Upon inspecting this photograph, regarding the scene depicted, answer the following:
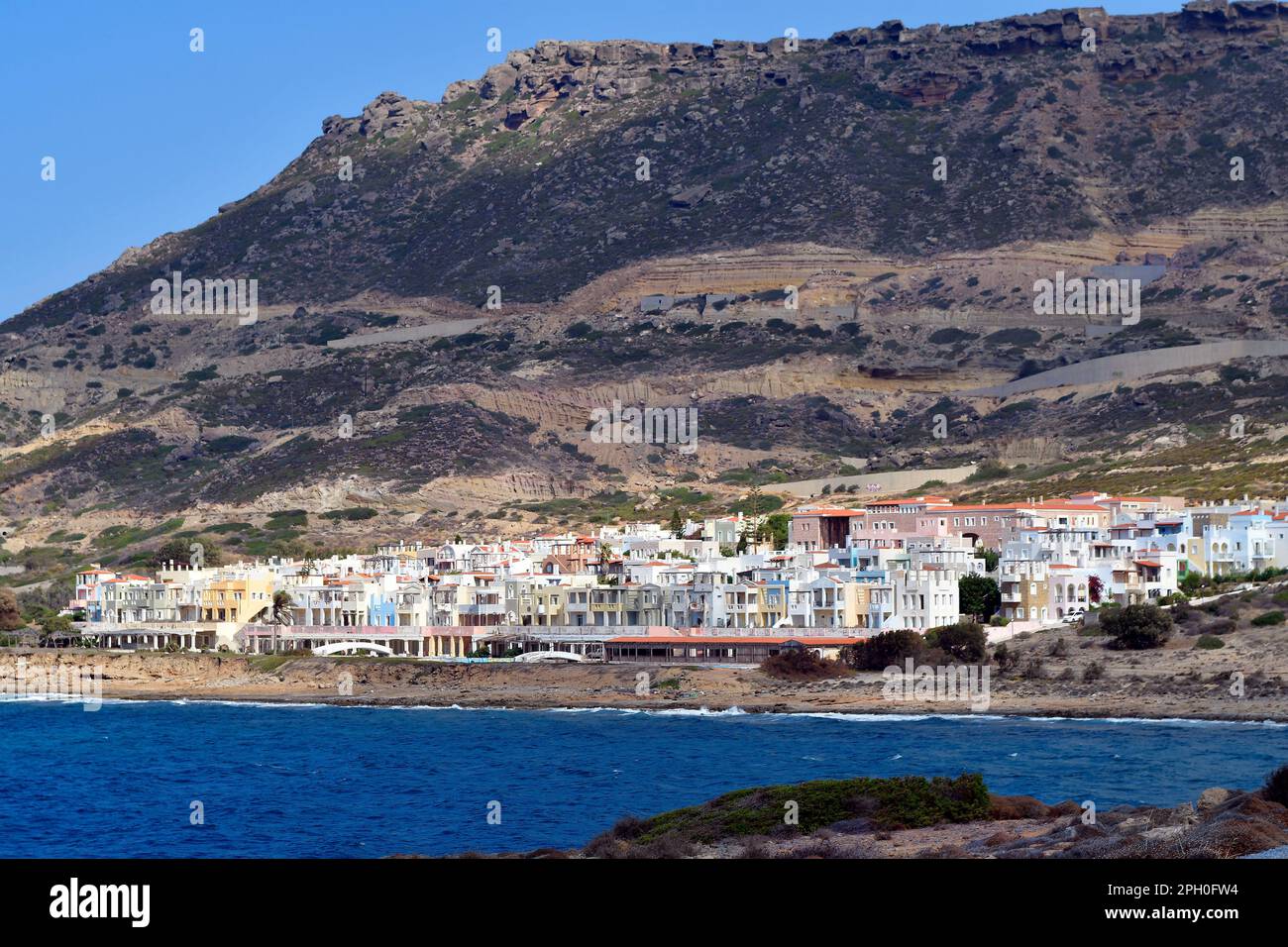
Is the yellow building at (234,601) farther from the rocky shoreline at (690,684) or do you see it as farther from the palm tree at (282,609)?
the rocky shoreline at (690,684)

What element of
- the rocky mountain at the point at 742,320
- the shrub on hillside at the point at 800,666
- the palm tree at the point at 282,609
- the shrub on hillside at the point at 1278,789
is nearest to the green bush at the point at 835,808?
the shrub on hillside at the point at 1278,789

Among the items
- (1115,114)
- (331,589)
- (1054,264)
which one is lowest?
(331,589)

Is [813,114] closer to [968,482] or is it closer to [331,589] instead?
[968,482]

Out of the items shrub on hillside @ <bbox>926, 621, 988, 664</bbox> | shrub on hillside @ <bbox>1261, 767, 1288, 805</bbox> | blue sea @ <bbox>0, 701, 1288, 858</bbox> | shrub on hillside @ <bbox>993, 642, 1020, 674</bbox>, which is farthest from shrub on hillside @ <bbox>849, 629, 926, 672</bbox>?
shrub on hillside @ <bbox>1261, 767, 1288, 805</bbox>

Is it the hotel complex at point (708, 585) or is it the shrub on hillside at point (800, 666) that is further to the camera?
the hotel complex at point (708, 585)

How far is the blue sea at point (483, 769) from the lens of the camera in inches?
1599

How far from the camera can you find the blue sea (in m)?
40.6

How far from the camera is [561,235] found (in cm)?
18500

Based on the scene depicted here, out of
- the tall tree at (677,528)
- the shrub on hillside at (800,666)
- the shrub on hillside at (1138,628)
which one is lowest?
the shrub on hillside at (800,666)

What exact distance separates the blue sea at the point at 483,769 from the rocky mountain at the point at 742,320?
46.9 metres

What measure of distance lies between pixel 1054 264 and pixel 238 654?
335 feet

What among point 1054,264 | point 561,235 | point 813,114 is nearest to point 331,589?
point 1054,264

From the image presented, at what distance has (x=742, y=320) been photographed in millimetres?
159750
